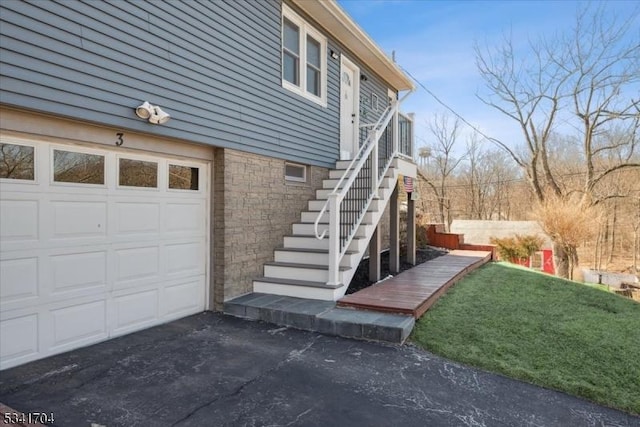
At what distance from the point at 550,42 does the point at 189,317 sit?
1701cm

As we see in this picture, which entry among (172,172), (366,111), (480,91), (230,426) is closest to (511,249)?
(366,111)

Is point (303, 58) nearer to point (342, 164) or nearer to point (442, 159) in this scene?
point (342, 164)

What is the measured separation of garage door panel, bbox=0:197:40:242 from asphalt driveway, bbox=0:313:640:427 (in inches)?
43.2

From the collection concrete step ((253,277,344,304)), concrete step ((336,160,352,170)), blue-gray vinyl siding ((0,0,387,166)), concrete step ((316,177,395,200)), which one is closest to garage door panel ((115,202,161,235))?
blue-gray vinyl siding ((0,0,387,166))

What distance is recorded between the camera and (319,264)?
5.77 m

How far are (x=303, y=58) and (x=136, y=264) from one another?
4588mm

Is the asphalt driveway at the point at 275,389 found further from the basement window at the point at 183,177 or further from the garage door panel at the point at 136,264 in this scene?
the basement window at the point at 183,177

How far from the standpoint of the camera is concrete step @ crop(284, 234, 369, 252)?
19.1 ft

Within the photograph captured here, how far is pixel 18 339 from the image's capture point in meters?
3.34

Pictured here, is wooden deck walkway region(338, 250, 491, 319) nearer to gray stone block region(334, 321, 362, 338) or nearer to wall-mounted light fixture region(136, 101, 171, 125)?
gray stone block region(334, 321, 362, 338)

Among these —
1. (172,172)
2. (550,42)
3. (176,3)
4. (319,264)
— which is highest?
(550,42)

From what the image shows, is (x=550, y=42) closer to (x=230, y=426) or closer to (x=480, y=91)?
(x=480, y=91)

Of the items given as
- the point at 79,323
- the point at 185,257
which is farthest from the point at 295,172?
the point at 79,323

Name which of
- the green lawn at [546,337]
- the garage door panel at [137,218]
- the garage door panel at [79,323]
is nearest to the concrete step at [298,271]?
the green lawn at [546,337]
